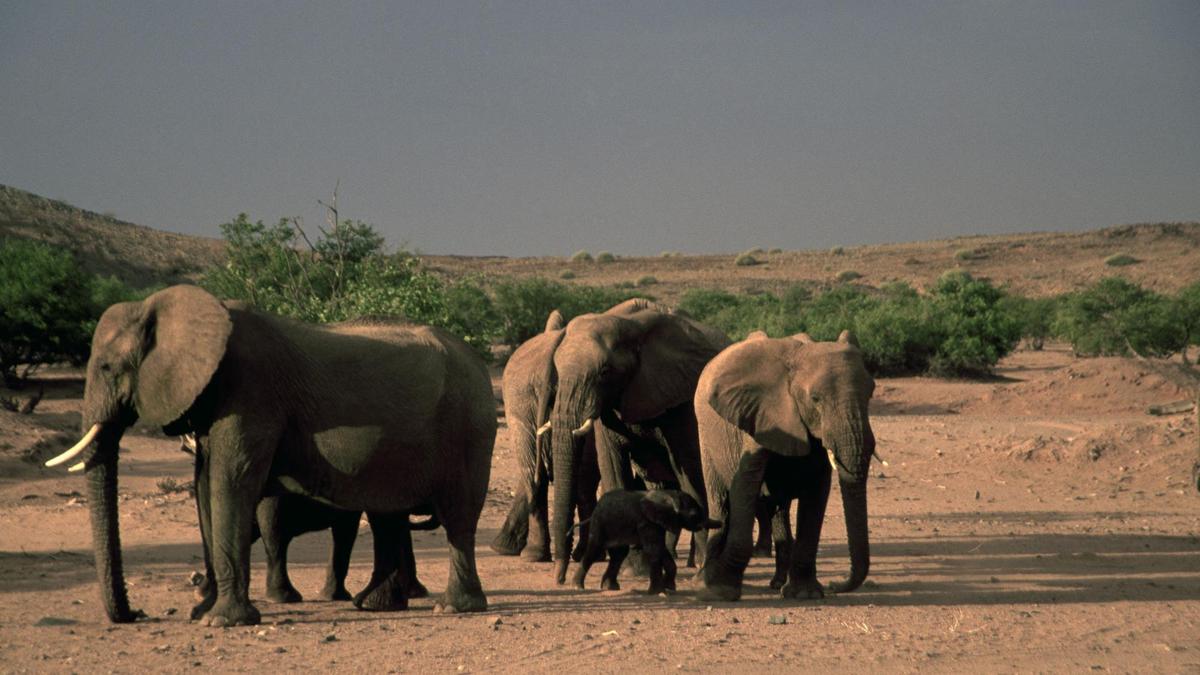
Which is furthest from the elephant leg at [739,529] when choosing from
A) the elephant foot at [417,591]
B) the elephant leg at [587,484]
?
the elephant leg at [587,484]

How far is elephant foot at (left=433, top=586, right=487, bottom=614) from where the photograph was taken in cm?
955

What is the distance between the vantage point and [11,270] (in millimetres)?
30109

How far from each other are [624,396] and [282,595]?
3551 millimetres

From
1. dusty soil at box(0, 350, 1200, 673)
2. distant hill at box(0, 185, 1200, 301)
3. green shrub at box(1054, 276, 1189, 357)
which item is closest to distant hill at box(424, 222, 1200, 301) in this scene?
distant hill at box(0, 185, 1200, 301)

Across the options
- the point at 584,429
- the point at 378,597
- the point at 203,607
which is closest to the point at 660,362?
the point at 584,429

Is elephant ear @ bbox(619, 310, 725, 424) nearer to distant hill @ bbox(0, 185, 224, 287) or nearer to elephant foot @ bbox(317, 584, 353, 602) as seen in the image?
elephant foot @ bbox(317, 584, 353, 602)

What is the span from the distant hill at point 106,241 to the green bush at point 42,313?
19621mm

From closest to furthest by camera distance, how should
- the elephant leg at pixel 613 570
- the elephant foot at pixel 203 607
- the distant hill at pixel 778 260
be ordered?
1. the elephant foot at pixel 203 607
2. the elephant leg at pixel 613 570
3. the distant hill at pixel 778 260

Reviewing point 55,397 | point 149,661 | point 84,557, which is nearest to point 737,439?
point 149,661

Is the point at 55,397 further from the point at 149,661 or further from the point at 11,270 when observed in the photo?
the point at 149,661

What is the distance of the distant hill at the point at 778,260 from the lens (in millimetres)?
56844

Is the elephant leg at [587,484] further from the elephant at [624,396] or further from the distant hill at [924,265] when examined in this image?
the distant hill at [924,265]

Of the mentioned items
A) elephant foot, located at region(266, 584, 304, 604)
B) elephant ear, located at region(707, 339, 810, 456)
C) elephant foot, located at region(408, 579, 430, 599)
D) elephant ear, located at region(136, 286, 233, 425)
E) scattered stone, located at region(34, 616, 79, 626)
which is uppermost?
elephant ear, located at region(136, 286, 233, 425)

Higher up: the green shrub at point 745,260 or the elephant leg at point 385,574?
the green shrub at point 745,260
